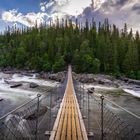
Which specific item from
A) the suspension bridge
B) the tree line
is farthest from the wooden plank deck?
the tree line

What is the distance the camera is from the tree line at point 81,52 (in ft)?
220

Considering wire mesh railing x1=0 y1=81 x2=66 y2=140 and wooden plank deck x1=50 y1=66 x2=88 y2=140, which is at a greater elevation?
wooden plank deck x1=50 y1=66 x2=88 y2=140

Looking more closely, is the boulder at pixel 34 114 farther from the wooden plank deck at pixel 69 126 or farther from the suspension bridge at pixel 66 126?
the wooden plank deck at pixel 69 126

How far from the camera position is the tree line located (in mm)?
67000

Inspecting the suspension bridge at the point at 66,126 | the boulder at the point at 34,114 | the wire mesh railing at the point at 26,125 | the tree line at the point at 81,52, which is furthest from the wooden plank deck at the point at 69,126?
the tree line at the point at 81,52

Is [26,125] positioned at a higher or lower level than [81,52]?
lower

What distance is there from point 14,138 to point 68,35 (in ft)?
233

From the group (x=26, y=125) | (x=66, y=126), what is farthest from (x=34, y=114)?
(x=66, y=126)

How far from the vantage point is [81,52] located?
70.2 meters

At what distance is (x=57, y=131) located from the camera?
12.1m

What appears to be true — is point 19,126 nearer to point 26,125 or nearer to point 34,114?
point 26,125

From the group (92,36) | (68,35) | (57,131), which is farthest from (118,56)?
(57,131)

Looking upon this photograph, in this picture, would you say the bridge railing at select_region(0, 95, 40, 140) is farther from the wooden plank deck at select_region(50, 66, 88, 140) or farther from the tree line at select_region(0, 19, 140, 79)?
the tree line at select_region(0, 19, 140, 79)

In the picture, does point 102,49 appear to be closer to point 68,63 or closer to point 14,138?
point 68,63
